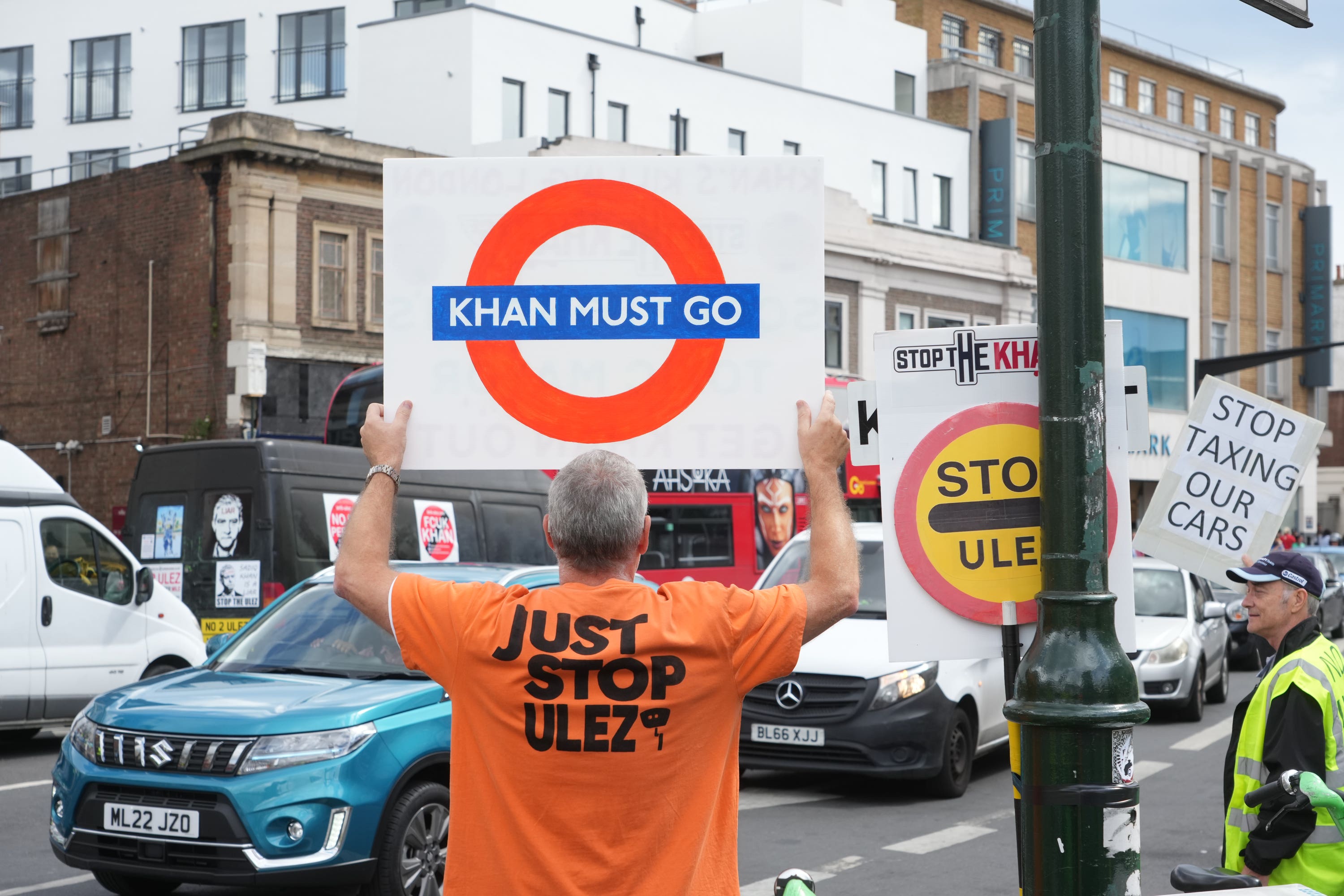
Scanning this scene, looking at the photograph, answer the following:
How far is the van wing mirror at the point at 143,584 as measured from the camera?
1382cm

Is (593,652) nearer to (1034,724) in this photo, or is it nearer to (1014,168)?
(1034,724)

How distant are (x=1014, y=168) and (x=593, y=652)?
45.6 meters

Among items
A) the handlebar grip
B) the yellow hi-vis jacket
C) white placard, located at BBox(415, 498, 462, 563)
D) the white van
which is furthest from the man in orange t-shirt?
white placard, located at BBox(415, 498, 462, 563)

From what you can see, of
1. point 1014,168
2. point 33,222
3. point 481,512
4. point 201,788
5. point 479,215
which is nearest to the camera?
point 479,215

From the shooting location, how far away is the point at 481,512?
62.3 ft

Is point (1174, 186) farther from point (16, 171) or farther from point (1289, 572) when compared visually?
point (1289, 572)

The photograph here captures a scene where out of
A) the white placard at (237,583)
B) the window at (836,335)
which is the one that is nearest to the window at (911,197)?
the window at (836,335)

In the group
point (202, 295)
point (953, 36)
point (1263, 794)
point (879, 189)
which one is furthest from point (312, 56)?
point (1263, 794)

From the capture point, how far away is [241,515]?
54.5 feet

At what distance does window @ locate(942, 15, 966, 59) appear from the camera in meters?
52.8

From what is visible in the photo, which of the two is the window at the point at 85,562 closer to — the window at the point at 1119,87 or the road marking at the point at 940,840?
the road marking at the point at 940,840

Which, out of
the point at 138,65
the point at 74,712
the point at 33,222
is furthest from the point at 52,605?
the point at 138,65

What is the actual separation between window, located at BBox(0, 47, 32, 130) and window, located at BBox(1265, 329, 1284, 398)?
136 feet

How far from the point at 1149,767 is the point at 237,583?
30.3 feet
